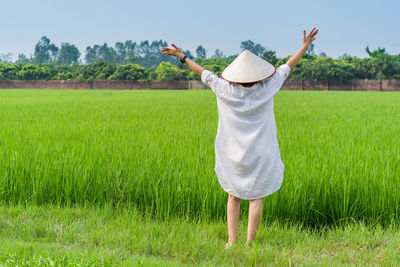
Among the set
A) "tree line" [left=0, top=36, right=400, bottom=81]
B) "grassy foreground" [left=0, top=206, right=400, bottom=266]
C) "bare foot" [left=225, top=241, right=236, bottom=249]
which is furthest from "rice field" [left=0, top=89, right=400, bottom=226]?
"tree line" [left=0, top=36, right=400, bottom=81]

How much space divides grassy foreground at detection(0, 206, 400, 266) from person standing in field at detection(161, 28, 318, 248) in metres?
0.17

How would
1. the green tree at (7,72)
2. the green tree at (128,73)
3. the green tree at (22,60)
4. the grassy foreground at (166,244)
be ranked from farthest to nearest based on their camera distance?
the green tree at (22,60) < the green tree at (7,72) < the green tree at (128,73) < the grassy foreground at (166,244)

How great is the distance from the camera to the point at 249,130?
1.73 m

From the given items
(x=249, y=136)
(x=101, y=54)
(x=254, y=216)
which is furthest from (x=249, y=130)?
(x=101, y=54)

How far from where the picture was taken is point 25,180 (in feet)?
9.07

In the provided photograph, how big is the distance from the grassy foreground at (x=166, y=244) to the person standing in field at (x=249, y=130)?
0.17 metres

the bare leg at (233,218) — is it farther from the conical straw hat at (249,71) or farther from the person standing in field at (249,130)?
the conical straw hat at (249,71)

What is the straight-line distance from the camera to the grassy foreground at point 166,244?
1.63m

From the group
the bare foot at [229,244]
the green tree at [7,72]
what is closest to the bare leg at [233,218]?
the bare foot at [229,244]

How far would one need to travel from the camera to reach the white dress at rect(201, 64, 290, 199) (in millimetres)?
1716

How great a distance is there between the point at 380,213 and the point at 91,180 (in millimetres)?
1994

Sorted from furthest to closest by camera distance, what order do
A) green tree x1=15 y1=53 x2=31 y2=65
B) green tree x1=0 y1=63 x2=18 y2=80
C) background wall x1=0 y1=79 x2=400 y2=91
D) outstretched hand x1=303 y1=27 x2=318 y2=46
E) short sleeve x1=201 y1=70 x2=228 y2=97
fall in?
green tree x1=15 y1=53 x2=31 y2=65 < green tree x1=0 y1=63 x2=18 y2=80 < background wall x1=0 y1=79 x2=400 y2=91 < outstretched hand x1=303 y1=27 x2=318 y2=46 < short sleeve x1=201 y1=70 x2=228 y2=97

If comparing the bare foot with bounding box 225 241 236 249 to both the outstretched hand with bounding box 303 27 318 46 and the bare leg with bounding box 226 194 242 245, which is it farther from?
the outstretched hand with bounding box 303 27 318 46

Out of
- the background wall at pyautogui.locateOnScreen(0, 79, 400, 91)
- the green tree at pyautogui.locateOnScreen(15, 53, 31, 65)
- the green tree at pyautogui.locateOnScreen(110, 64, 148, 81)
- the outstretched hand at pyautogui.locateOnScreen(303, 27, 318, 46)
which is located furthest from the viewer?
the green tree at pyautogui.locateOnScreen(15, 53, 31, 65)
